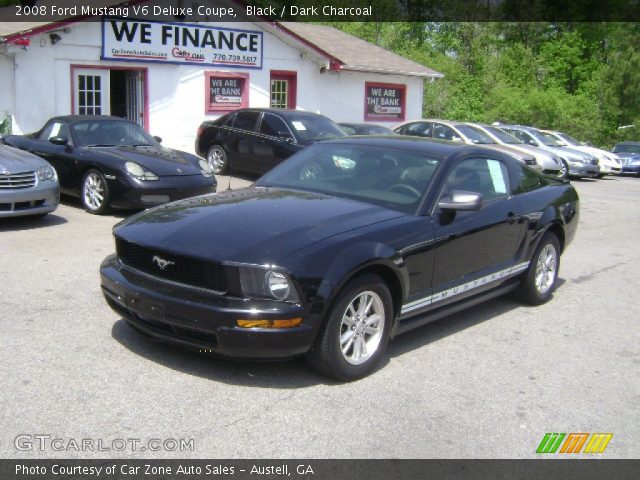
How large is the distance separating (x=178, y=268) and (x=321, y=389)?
1.17m

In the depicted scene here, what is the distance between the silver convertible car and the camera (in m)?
9.16

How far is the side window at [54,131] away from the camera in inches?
449

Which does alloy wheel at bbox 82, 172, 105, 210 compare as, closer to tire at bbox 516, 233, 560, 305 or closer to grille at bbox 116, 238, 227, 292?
grille at bbox 116, 238, 227, 292

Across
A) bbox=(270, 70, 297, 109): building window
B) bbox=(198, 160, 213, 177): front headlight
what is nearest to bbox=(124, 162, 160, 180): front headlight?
bbox=(198, 160, 213, 177): front headlight

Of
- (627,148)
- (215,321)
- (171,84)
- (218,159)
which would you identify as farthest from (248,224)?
(627,148)

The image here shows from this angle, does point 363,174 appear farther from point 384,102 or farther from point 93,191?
point 384,102

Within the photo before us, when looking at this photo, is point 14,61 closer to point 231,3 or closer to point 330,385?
point 231,3

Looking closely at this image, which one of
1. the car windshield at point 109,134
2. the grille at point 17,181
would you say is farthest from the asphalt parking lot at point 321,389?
the car windshield at point 109,134

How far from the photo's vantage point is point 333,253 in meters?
4.58

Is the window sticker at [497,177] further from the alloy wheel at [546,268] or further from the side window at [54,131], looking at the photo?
the side window at [54,131]

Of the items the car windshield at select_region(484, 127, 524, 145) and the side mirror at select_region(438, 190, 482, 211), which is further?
the car windshield at select_region(484, 127, 524, 145)

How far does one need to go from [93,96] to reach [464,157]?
12576 mm

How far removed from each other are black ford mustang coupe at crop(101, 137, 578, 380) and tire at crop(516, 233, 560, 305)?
0.35 ft

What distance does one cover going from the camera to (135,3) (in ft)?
55.6
